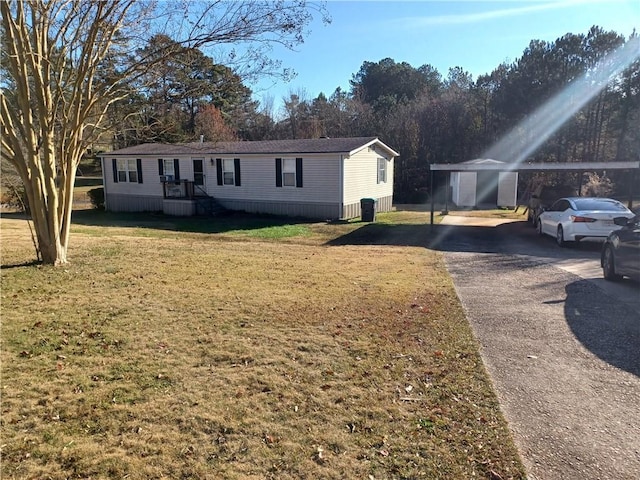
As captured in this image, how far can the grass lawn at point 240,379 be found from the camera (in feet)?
9.37

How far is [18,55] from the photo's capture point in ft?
23.6

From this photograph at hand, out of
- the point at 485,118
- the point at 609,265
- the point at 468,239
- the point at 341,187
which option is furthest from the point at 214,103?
the point at 485,118

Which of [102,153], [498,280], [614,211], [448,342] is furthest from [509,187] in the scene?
[448,342]

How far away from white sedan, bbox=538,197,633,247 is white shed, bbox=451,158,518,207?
49.7 feet

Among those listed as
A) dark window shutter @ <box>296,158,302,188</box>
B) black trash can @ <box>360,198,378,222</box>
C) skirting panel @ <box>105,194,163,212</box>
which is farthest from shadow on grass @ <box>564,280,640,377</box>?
skirting panel @ <box>105,194,163,212</box>

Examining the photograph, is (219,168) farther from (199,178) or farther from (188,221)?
(188,221)

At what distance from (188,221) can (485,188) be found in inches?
761

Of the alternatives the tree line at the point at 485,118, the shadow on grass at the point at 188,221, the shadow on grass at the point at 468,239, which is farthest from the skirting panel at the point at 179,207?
the tree line at the point at 485,118

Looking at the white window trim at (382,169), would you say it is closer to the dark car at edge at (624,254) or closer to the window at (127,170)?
the window at (127,170)

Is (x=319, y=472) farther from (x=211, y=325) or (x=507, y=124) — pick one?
(x=507, y=124)

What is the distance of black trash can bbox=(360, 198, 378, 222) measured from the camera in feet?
63.8

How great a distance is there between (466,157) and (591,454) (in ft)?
123

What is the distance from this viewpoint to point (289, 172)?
2078 centimetres

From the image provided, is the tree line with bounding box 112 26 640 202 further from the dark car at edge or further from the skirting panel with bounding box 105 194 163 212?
the dark car at edge
